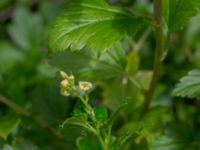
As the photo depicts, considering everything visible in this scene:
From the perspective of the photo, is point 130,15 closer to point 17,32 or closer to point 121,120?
point 121,120

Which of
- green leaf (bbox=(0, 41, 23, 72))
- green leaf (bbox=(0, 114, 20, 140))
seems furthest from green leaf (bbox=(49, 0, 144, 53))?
green leaf (bbox=(0, 41, 23, 72))

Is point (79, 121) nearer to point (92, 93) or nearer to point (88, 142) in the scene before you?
point (88, 142)

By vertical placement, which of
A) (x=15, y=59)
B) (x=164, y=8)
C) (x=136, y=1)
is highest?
(x=164, y=8)

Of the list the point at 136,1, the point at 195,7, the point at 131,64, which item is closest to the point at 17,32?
the point at 136,1

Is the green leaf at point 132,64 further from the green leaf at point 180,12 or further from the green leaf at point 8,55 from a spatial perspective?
the green leaf at point 8,55

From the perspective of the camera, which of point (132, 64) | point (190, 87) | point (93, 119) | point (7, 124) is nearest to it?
point (93, 119)

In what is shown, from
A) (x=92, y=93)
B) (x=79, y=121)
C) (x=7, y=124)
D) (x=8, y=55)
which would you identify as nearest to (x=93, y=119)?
(x=79, y=121)

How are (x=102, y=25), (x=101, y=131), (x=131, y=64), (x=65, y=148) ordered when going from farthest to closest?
(x=131, y=64)
(x=65, y=148)
(x=102, y=25)
(x=101, y=131)
